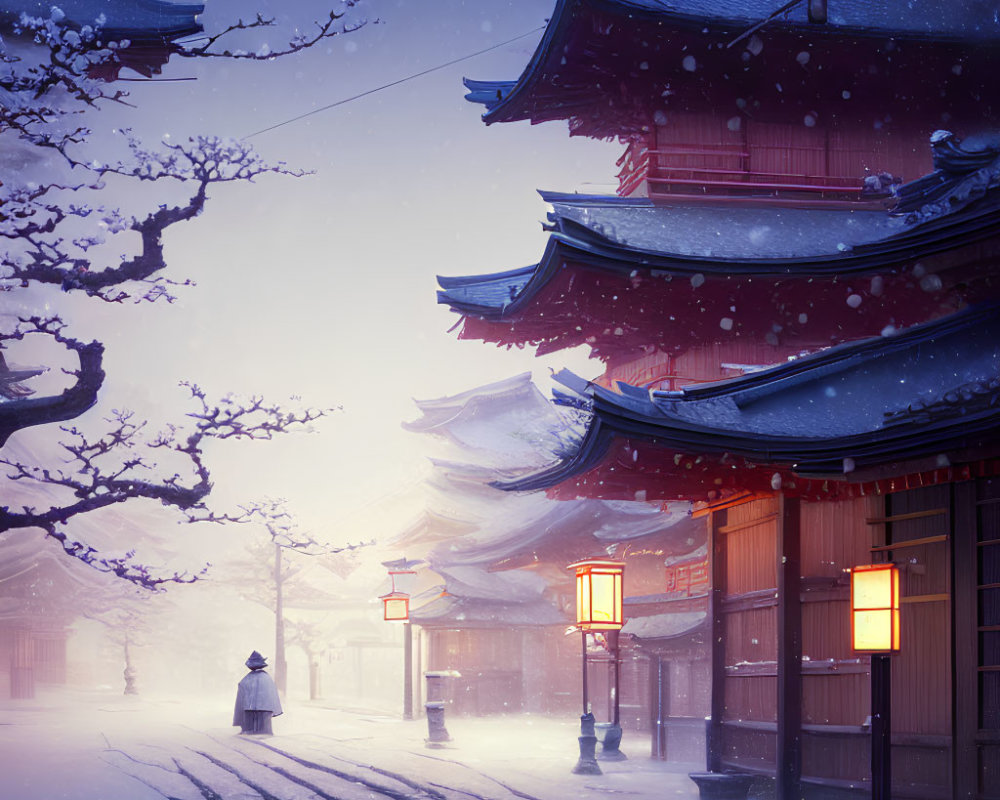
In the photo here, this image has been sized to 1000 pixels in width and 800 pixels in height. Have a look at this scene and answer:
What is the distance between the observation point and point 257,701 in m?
26.1

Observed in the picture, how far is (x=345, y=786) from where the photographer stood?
17016mm

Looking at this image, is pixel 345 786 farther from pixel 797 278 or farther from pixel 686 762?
pixel 797 278

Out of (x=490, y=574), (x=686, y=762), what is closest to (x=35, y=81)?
(x=686, y=762)

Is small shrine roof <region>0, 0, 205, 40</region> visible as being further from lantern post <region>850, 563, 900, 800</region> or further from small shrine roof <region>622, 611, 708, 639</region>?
small shrine roof <region>622, 611, 708, 639</region>

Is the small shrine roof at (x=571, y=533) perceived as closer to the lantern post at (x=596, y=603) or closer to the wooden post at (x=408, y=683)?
the wooden post at (x=408, y=683)

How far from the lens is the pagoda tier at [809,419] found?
9.84 metres

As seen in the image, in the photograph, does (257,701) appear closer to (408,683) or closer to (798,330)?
(408,683)

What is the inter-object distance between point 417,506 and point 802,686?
49.4 meters

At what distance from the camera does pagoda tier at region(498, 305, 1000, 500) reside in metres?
9.84

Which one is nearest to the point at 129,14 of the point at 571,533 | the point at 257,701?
the point at 257,701

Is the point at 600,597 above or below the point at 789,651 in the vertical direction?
above

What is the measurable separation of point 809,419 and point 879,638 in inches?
118

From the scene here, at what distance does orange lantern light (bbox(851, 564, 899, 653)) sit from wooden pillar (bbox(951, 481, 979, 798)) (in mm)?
822

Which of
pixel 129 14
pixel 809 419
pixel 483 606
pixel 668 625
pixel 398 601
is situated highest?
pixel 129 14
